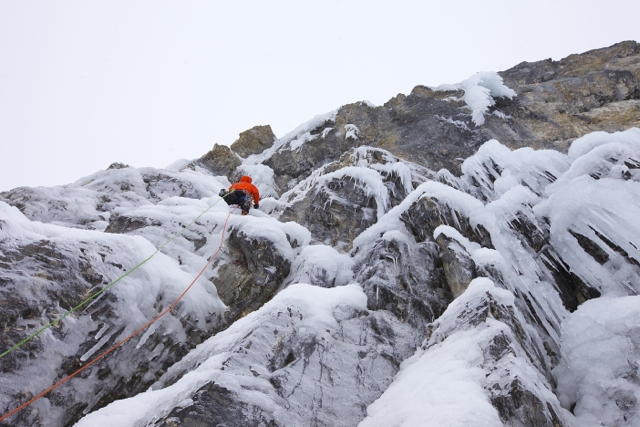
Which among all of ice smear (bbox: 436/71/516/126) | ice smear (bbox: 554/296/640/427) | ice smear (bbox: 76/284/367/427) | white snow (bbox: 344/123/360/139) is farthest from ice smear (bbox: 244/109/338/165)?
ice smear (bbox: 554/296/640/427)

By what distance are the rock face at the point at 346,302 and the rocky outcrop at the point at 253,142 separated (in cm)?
631

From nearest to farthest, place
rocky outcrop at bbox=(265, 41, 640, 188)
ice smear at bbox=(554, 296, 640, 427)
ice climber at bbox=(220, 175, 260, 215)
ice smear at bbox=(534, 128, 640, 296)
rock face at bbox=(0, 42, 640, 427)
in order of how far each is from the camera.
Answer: rock face at bbox=(0, 42, 640, 427), ice smear at bbox=(554, 296, 640, 427), ice smear at bbox=(534, 128, 640, 296), ice climber at bbox=(220, 175, 260, 215), rocky outcrop at bbox=(265, 41, 640, 188)

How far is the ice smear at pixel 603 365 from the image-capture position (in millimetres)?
3820

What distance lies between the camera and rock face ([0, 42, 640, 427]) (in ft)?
11.1

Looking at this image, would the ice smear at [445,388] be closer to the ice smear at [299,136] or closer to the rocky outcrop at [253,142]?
the ice smear at [299,136]

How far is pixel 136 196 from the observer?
9.45 meters

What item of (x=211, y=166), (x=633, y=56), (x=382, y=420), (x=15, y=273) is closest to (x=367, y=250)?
(x=382, y=420)

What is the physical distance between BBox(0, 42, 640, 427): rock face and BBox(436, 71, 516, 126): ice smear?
10.3ft

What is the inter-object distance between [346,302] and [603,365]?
9.43 feet

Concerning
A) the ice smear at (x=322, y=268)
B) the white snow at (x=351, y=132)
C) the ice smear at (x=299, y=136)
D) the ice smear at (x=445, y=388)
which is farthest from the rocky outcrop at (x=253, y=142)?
the ice smear at (x=445, y=388)

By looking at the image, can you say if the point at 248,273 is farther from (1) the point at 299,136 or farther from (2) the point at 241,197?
(1) the point at 299,136

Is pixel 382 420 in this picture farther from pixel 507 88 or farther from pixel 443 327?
pixel 507 88

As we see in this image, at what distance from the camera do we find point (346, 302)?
4934mm

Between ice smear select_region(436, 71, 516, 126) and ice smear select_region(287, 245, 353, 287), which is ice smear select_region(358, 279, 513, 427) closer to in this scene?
ice smear select_region(287, 245, 353, 287)
